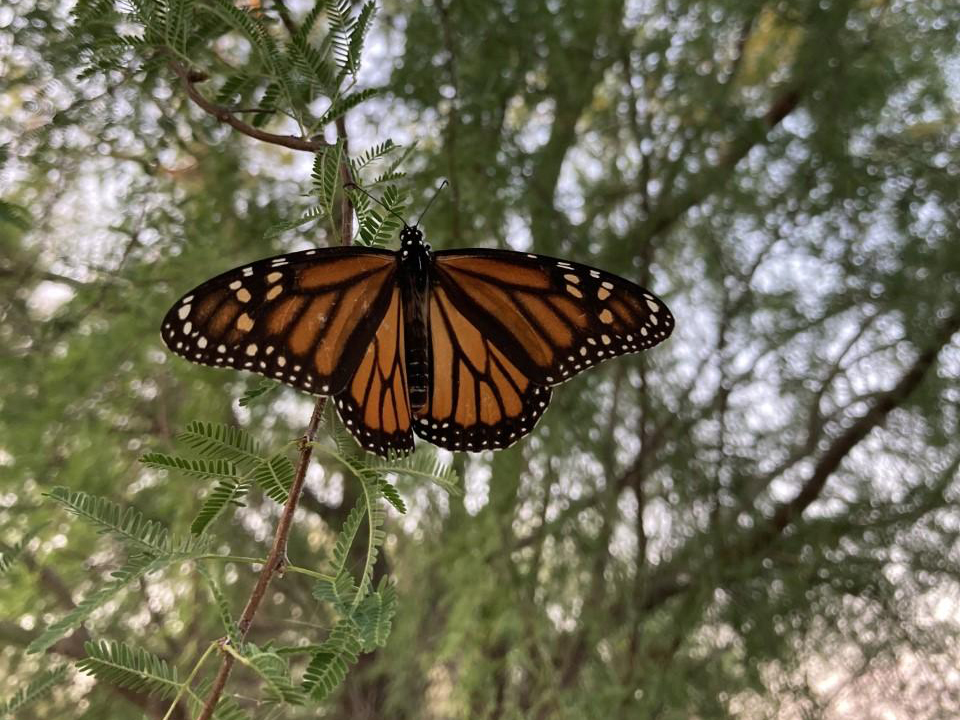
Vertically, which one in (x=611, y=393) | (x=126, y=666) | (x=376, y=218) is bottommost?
(x=611, y=393)

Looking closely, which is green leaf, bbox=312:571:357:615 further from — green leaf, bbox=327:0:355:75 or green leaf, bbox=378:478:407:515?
green leaf, bbox=327:0:355:75

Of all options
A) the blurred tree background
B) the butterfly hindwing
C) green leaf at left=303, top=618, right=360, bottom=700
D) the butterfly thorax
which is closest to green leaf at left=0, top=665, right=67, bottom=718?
green leaf at left=303, top=618, right=360, bottom=700

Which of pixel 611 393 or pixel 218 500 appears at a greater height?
pixel 218 500

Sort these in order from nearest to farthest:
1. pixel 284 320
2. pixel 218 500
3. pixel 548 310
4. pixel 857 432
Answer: pixel 218 500
pixel 284 320
pixel 548 310
pixel 857 432

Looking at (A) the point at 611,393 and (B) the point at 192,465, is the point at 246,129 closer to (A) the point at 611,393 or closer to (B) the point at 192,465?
(B) the point at 192,465

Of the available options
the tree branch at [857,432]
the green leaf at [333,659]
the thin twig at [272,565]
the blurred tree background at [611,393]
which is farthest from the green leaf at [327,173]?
the tree branch at [857,432]

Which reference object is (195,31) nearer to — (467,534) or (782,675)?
(467,534)

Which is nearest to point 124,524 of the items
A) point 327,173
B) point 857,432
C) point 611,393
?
point 327,173

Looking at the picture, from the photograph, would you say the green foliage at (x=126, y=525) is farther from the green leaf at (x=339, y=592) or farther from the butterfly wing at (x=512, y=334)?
the butterfly wing at (x=512, y=334)

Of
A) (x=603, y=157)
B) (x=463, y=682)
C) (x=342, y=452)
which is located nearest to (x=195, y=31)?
(x=342, y=452)
